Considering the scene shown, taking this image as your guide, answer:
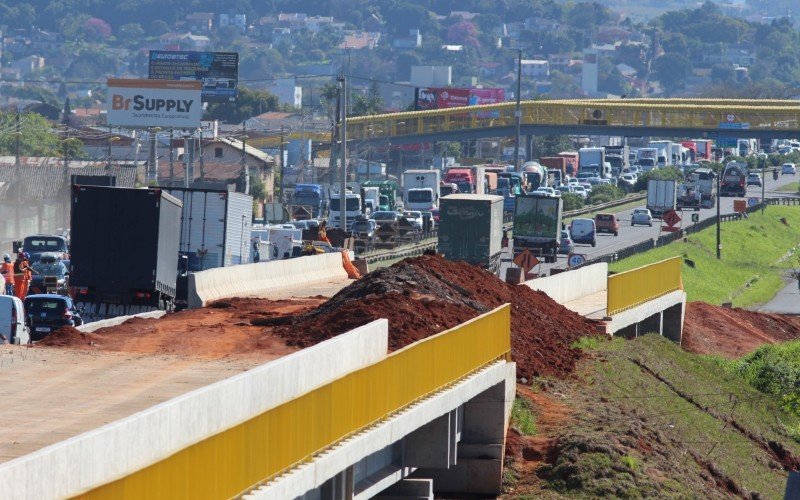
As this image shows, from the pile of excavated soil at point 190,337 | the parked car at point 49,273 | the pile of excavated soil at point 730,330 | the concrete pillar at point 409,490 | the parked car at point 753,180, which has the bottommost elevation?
the pile of excavated soil at point 730,330

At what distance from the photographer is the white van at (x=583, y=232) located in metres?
78.7

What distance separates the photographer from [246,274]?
118ft

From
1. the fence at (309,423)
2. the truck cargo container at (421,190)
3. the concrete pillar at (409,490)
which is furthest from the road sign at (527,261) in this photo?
the truck cargo container at (421,190)

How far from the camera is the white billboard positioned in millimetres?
97375

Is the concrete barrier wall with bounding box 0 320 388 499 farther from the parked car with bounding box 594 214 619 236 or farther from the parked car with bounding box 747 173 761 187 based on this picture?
the parked car with bounding box 747 173 761 187

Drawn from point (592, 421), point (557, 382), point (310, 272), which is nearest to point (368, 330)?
point (592, 421)

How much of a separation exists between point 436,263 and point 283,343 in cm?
770

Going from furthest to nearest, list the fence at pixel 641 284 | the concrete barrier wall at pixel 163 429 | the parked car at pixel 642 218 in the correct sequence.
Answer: the parked car at pixel 642 218
the fence at pixel 641 284
the concrete barrier wall at pixel 163 429

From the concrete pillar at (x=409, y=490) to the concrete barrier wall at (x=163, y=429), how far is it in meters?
2.16

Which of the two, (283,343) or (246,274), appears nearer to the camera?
(283,343)

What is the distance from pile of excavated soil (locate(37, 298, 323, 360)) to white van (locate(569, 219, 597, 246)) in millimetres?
50014

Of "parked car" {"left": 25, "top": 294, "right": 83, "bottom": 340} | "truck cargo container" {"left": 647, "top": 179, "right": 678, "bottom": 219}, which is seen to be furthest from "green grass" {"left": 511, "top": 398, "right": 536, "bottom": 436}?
"truck cargo container" {"left": 647, "top": 179, "right": 678, "bottom": 219}

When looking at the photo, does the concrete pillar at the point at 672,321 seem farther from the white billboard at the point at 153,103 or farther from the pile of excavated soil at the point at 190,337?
the white billboard at the point at 153,103

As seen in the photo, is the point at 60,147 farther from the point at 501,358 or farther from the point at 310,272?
the point at 501,358
